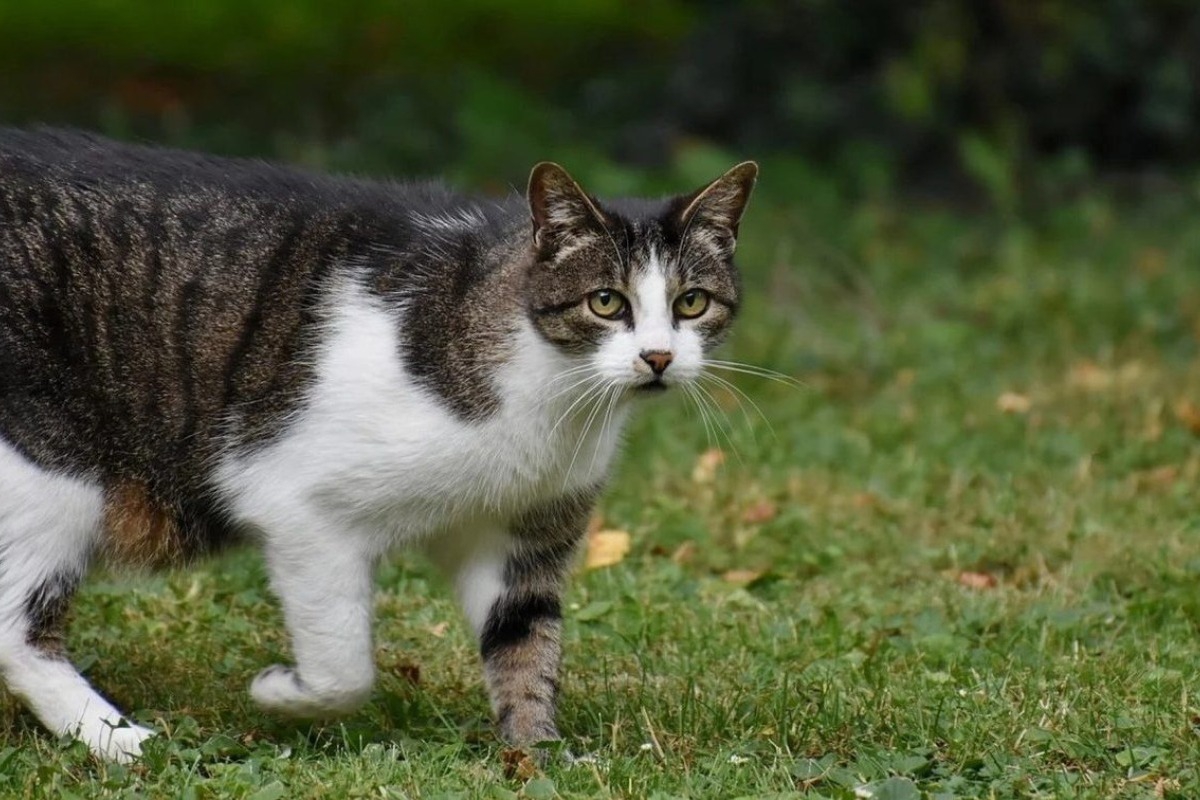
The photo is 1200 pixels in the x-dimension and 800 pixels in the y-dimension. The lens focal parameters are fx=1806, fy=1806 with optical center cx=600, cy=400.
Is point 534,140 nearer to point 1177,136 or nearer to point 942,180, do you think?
point 942,180

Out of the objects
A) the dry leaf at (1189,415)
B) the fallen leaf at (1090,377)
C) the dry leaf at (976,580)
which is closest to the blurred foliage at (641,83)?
the fallen leaf at (1090,377)

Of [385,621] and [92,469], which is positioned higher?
[92,469]

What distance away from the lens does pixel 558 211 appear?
3979 millimetres

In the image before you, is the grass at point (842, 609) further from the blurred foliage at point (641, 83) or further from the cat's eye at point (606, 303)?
the blurred foliage at point (641, 83)

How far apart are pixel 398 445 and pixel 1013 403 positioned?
3694 millimetres

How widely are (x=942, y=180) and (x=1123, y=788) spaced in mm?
6897

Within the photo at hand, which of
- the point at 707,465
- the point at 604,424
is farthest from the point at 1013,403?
the point at 604,424

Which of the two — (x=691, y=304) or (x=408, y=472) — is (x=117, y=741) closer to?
(x=408, y=472)

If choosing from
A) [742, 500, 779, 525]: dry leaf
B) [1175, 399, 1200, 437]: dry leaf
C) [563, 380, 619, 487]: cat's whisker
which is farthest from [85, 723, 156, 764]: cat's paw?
[1175, 399, 1200, 437]: dry leaf

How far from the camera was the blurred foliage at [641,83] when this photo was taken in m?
9.55

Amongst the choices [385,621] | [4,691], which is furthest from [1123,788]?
[4,691]

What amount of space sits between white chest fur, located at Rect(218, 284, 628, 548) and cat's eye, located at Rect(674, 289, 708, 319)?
259 mm

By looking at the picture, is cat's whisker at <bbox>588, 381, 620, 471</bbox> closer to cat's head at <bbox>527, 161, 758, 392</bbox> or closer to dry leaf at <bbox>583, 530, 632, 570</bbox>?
cat's head at <bbox>527, 161, 758, 392</bbox>

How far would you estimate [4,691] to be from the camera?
14.2 ft
